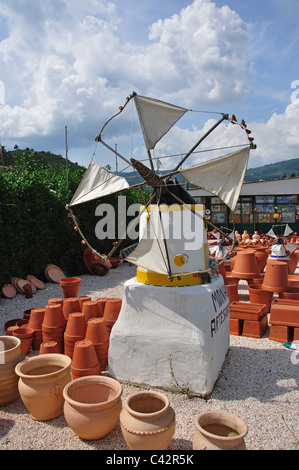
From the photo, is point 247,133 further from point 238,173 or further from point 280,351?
point 280,351

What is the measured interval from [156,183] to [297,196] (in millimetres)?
17321

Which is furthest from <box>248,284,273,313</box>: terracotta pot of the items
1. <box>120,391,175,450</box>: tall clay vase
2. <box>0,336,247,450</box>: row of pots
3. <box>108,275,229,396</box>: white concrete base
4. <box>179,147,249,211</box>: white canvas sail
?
<box>120,391,175,450</box>: tall clay vase

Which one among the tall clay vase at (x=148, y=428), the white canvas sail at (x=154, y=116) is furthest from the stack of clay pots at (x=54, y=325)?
the white canvas sail at (x=154, y=116)

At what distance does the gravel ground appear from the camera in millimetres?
3062

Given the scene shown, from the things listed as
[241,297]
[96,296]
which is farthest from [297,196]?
[96,296]

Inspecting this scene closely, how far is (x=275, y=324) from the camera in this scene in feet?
17.5

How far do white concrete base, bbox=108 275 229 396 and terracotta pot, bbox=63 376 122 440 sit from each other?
0.79 meters

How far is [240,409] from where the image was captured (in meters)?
3.55

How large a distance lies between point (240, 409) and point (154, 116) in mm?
3466

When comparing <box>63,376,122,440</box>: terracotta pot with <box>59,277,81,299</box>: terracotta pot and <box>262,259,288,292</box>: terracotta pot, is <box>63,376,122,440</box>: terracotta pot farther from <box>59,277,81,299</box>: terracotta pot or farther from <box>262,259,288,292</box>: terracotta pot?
<box>262,259,288,292</box>: terracotta pot

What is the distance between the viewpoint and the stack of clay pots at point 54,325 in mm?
4738

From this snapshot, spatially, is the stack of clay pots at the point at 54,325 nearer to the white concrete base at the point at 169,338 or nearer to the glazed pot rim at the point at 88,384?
the white concrete base at the point at 169,338

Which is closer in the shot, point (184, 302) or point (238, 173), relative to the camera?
point (238, 173)

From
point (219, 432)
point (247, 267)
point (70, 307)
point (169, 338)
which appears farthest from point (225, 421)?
point (247, 267)
